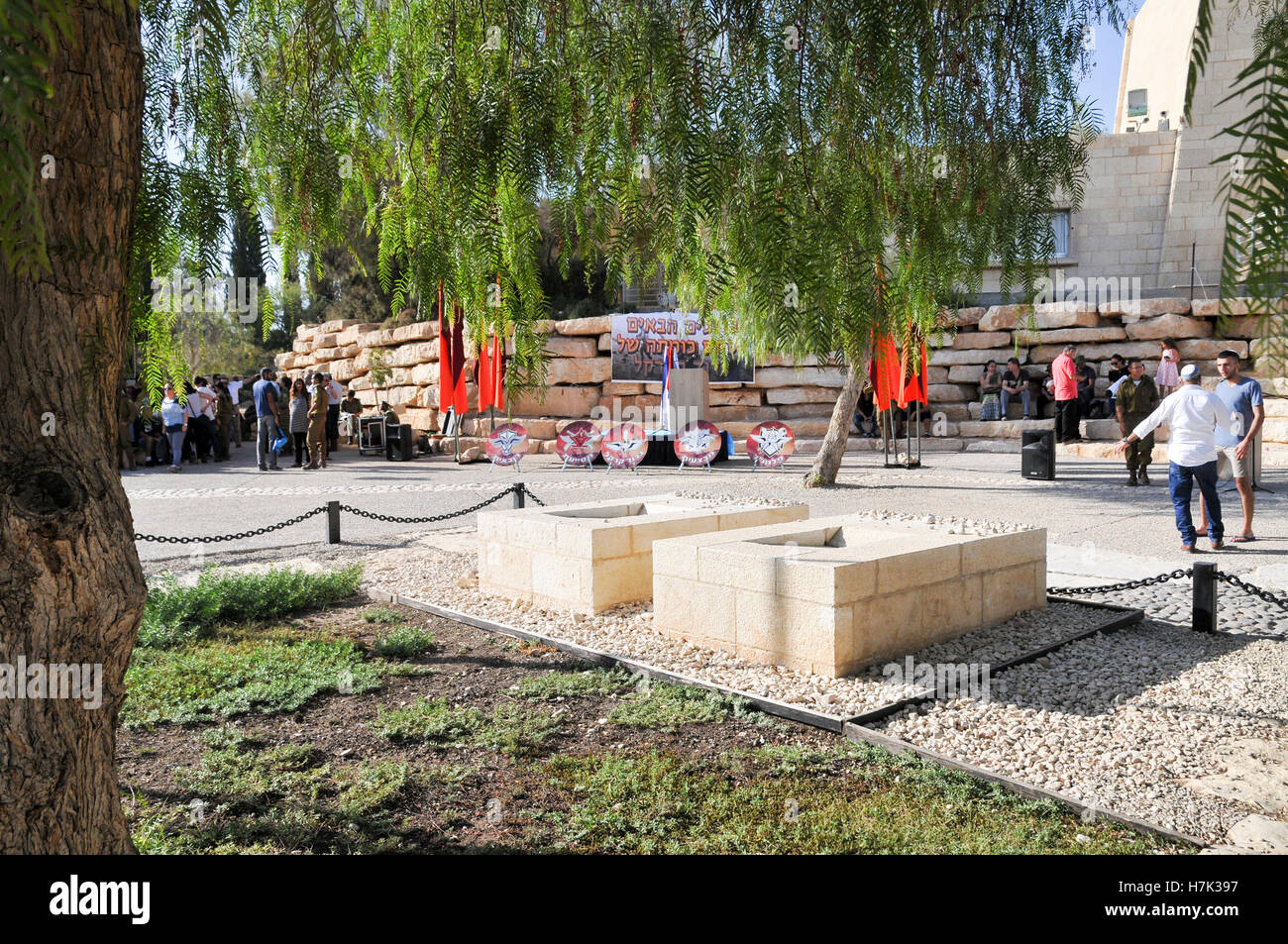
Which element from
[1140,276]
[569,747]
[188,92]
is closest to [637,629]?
[569,747]

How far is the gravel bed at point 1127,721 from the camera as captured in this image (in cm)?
358

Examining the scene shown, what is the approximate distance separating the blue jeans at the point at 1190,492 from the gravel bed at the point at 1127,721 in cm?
275

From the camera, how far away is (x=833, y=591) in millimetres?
4891

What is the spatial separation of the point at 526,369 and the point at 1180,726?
11.1 ft

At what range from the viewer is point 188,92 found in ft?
10.4

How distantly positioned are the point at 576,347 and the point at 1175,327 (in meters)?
13.4

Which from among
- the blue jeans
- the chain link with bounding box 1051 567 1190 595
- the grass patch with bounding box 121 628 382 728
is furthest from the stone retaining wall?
the grass patch with bounding box 121 628 382 728

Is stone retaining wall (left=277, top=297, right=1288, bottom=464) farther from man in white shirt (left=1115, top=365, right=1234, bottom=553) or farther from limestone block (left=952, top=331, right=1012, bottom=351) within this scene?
man in white shirt (left=1115, top=365, right=1234, bottom=553)

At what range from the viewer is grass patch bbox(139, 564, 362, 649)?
596 cm

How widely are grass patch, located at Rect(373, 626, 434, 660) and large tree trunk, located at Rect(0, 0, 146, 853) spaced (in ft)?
10.9

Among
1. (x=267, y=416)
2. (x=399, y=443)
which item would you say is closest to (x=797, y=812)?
(x=267, y=416)

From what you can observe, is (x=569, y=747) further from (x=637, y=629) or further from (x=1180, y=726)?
(x=1180, y=726)

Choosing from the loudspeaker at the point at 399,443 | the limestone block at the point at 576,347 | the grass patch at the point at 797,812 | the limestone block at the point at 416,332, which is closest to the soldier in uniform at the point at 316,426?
the loudspeaker at the point at 399,443

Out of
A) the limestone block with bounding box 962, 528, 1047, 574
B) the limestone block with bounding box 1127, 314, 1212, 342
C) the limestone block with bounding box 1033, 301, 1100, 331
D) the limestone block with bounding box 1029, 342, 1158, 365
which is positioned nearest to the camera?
the limestone block with bounding box 962, 528, 1047, 574
